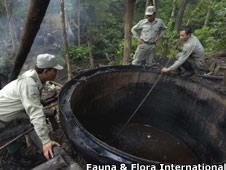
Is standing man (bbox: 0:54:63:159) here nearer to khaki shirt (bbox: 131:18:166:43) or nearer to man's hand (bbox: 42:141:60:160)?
man's hand (bbox: 42:141:60:160)

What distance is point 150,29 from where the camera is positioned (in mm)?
6773

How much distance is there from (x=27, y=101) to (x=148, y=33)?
15.6 feet

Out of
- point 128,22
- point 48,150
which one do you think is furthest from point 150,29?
point 48,150

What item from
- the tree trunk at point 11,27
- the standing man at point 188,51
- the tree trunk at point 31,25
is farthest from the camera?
the tree trunk at point 11,27

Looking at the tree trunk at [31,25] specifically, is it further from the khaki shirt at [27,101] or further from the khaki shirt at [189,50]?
the khaki shirt at [189,50]

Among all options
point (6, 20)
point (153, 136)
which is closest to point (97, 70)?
point (153, 136)

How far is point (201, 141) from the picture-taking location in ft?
17.6

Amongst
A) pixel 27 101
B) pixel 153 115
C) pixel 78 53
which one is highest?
pixel 27 101

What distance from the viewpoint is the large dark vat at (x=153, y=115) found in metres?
4.95

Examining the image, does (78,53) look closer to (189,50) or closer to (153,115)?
(153,115)

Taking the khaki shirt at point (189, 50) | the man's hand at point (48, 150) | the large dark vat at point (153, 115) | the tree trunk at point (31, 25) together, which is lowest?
the large dark vat at point (153, 115)

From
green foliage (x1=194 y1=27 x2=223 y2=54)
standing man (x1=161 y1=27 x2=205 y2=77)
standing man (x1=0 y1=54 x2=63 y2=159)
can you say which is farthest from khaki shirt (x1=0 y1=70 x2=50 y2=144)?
green foliage (x1=194 y1=27 x2=223 y2=54)

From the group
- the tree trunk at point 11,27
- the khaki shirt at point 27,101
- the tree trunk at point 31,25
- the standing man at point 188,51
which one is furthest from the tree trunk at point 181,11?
the khaki shirt at point 27,101

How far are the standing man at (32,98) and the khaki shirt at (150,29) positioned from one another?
4.25m
